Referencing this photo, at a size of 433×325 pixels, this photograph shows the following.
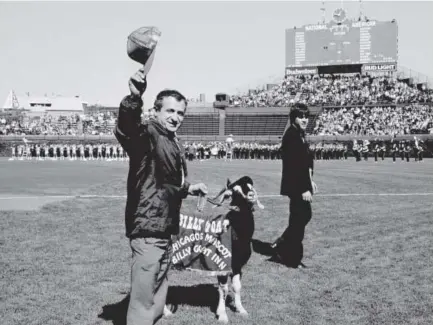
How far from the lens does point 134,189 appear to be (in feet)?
13.6

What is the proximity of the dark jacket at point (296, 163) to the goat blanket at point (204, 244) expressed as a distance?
239cm

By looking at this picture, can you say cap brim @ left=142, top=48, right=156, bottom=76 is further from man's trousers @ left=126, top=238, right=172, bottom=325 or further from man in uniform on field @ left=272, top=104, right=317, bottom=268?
man in uniform on field @ left=272, top=104, right=317, bottom=268

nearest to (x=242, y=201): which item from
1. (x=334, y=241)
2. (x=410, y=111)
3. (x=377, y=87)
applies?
(x=334, y=241)

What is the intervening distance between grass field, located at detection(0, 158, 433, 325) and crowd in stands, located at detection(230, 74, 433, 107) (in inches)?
2065

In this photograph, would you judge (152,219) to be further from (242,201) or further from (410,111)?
(410,111)

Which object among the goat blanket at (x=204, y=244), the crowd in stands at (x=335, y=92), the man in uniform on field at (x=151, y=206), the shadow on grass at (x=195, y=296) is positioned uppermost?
the crowd in stands at (x=335, y=92)

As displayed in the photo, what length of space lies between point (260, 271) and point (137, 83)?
519 centimetres

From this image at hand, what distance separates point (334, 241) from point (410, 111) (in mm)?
54873

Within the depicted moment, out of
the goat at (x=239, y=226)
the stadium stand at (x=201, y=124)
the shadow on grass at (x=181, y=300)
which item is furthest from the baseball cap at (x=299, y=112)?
the stadium stand at (x=201, y=124)

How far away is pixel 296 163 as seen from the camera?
8320 mm

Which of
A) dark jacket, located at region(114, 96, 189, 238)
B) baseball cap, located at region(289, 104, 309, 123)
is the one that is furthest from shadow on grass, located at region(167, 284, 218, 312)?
→ baseball cap, located at region(289, 104, 309, 123)

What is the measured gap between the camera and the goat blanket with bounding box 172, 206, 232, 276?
6090 mm

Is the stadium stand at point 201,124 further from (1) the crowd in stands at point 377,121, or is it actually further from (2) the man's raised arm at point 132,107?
(2) the man's raised arm at point 132,107

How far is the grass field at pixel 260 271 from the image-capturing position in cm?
618
